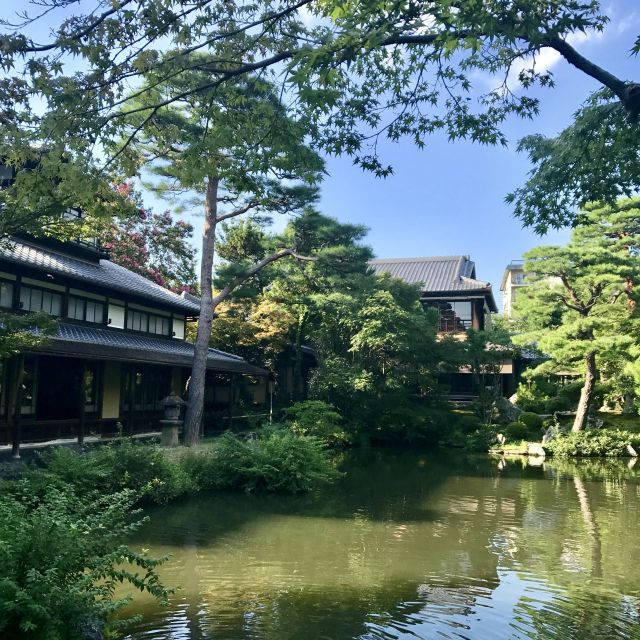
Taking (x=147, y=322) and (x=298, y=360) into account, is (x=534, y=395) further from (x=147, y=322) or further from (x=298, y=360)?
(x=147, y=322)

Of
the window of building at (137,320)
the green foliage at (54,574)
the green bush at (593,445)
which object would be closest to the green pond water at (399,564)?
the green foliage at (54,574)

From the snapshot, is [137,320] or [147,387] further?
[137,320]

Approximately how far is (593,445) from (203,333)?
15334 millimetres

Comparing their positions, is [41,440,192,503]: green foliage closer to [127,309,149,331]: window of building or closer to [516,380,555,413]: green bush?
[127,309,149,331]: window of building

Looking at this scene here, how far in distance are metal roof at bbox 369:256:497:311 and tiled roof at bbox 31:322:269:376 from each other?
561 inches

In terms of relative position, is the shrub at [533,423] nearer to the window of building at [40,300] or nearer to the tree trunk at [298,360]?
the tree trunk at [298,360]

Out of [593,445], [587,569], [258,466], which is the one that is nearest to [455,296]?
[593,445]

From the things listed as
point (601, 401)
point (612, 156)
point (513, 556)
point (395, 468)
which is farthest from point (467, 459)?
point (612, 156)

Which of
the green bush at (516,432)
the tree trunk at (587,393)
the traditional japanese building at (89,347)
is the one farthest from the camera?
the green bush at (516,432)

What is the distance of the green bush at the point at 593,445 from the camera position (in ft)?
72.8

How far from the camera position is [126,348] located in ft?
55.4

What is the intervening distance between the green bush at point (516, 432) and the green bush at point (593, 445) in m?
2.01

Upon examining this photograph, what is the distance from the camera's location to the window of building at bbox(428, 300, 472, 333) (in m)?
34.8

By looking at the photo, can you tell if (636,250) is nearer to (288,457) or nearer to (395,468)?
(395,468)
